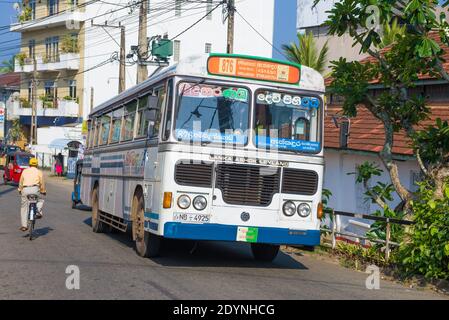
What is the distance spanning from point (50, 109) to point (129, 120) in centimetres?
4943

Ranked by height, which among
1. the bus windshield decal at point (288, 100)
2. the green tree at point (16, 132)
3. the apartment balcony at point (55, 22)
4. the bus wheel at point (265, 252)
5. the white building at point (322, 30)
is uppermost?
the apartment balcony at point (55, 22)

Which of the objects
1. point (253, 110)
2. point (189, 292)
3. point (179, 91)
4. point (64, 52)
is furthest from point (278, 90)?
point (64, 52)

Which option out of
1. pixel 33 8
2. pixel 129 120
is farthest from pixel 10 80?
pixel 129 120

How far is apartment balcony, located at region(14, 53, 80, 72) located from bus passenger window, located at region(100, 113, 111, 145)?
42.2 m

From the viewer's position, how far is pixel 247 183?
37.2 ft

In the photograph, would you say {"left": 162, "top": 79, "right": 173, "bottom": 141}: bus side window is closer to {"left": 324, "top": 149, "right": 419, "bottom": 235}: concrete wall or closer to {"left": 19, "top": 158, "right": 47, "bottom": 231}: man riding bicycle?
{"left": 19, "top": 158, "right": 47, "bottom": 231}: man riding bicycle

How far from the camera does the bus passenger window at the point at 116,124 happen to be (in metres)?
15.4

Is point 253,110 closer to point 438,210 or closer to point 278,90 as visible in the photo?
point 278,90

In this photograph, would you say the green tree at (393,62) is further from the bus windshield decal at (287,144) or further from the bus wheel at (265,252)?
the bus wheel at (265,252)

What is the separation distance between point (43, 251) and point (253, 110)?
5.06 metres

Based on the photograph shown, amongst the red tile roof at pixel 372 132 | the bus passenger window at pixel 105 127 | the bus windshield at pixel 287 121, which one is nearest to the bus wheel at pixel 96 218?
the bus passenger window at pixel 105 127

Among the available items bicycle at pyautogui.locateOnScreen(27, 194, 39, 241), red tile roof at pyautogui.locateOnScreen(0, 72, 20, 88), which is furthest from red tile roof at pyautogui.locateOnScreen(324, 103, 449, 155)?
red tile roof at pyautogui.locateOnScreen(0, 72, 20, 88)

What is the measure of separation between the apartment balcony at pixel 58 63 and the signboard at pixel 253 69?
159 ft

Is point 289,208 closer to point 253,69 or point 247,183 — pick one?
point 247,183
